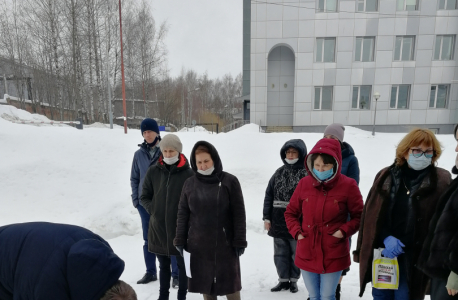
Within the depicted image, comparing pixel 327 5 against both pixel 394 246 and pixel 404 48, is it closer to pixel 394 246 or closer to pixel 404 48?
pixel 404 48

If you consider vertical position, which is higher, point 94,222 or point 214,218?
point 214,218

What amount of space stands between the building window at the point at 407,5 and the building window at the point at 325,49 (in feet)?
14.3

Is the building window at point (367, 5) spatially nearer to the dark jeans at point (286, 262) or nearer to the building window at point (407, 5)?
the building window at point (407, 5)

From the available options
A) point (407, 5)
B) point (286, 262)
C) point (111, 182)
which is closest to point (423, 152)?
point (286, 262)

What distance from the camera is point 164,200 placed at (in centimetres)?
273

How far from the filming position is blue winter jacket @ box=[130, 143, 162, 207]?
3266mm

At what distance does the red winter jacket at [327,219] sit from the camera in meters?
2.13

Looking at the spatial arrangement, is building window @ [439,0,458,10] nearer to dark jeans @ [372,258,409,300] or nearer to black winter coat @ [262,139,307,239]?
black winter coat @ [262,139,307,239]

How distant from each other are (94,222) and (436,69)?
2036 centimetres

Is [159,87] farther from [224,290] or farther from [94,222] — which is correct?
[224,290]

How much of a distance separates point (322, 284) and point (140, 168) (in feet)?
7.95

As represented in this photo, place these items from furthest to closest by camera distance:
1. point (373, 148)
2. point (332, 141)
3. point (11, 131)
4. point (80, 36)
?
point (80, 36)
point (373, 148)
point (11, 131)
point (332, 141)

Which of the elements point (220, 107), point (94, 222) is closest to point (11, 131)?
point (94, 222)

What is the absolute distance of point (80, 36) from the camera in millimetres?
18703
